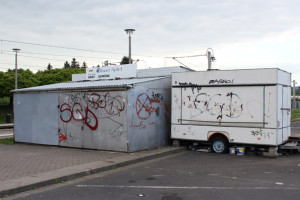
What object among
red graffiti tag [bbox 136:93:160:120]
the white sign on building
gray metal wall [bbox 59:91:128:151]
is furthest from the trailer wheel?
the white sign on building

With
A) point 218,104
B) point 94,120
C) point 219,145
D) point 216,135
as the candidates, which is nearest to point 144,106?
point 94,120

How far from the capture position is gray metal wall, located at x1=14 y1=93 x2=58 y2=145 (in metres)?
13.1

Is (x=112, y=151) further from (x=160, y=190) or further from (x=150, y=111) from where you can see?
(x=160, y=190)

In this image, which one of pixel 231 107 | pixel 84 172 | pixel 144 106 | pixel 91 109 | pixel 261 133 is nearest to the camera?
pixel 84 172

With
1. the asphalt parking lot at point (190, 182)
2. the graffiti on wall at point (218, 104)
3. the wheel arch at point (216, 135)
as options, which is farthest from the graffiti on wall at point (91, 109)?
the wheel arch at point (216, 135)

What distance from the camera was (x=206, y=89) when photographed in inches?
468

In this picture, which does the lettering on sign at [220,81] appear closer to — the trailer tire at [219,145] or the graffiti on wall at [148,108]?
the trailer tire at [219,145]

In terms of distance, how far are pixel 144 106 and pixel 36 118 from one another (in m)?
5.15

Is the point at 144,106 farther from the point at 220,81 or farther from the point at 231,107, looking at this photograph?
the point at 231,107

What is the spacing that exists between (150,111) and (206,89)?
2.37 metres

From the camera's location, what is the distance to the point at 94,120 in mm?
12016

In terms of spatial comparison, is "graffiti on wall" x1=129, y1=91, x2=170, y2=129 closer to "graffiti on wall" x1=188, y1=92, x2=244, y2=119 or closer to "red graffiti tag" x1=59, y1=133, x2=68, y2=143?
"graffiti on wall" x1=188, y1=92, x2=244, y2=119

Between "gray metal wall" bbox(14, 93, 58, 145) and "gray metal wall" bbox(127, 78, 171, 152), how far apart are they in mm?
3724

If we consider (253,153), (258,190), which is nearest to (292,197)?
(258,190)
